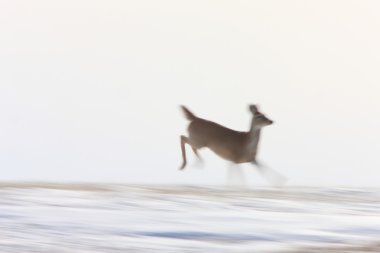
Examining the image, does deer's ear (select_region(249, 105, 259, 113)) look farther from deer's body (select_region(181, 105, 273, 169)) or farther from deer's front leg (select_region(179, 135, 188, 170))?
deer's front leg (select_region(179, 135, 188, 170))

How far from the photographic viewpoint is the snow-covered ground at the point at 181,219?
192cm

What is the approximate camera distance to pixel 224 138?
4.93 metres

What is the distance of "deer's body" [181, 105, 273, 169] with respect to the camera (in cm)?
466

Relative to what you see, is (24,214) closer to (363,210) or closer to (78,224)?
(78,224)

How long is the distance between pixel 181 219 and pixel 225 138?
271 cm

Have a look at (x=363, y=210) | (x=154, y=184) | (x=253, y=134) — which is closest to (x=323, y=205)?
(x=363, y=210)

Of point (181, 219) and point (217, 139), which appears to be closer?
point (181, 219)

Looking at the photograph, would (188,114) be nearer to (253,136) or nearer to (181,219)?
(253,136)

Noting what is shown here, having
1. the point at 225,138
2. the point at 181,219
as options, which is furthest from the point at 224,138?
the point at 181,219

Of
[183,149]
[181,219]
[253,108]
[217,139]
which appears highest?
[253,108]

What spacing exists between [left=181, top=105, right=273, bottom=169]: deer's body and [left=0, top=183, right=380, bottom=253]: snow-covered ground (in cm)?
170

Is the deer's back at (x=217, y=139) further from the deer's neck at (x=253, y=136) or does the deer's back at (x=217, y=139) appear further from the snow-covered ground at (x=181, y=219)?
A: the snow-covered ground at (x=181, y=219)

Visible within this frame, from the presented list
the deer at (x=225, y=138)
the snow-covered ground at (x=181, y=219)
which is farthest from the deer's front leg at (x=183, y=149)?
the snow-covered ground at (x=181, y=219)

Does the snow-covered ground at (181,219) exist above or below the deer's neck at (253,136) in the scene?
below
